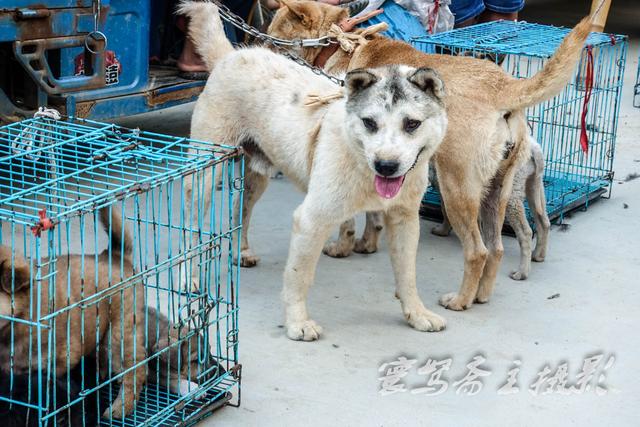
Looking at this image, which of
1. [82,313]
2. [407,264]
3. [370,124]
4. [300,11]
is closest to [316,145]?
[370,124]

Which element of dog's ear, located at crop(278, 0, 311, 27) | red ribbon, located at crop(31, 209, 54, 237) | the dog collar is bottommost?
red ribbon, located at crop(31, 209, 54, 237)

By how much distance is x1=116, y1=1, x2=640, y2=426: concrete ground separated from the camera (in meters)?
3.91

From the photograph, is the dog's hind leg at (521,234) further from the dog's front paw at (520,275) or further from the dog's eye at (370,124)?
the dog's eye at (370,124)

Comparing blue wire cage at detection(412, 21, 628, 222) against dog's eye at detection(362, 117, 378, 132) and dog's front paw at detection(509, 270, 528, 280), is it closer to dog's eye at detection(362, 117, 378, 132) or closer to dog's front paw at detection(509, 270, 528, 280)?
dog's front paw at detection(509, 270, 528, 280)

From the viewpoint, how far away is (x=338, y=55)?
18.6 feet

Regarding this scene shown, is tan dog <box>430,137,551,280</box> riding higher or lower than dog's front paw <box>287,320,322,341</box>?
higher

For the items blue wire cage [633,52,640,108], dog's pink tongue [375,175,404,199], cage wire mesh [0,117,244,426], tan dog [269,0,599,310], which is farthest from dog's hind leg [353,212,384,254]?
blue wire cage [633,52,640,108]

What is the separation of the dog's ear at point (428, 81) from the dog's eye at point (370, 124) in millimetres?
247

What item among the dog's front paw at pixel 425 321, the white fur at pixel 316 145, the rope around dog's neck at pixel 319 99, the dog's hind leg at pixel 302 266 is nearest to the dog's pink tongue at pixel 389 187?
the white fur at pixel 316 145

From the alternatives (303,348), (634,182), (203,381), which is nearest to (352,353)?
(303,348)

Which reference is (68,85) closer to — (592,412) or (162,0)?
(162,0)

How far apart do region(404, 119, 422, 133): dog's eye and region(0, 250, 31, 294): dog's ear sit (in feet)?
5.54

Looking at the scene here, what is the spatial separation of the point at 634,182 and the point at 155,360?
4.52 m

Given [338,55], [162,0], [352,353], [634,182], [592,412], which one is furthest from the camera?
[162,0]
